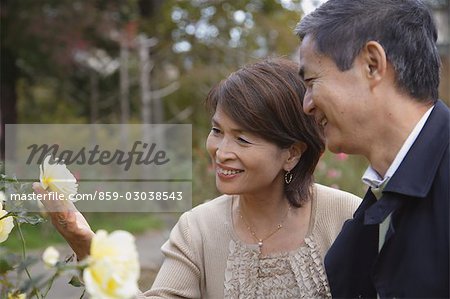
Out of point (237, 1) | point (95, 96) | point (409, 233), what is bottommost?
point (95, 96)

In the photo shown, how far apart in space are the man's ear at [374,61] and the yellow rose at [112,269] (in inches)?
32.0

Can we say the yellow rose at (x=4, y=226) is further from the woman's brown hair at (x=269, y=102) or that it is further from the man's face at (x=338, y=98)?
the woman's brown hair at (x=269, y=102)

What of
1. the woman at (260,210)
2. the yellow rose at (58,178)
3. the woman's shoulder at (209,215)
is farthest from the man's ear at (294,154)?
the yellow rose at (58,178)

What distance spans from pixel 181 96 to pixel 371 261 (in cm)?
1032

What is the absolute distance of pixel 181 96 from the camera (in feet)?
39.5

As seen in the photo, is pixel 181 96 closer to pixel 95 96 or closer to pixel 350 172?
pixel 95 96

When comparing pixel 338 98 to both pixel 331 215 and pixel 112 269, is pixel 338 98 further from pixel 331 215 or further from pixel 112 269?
pixel 112 269

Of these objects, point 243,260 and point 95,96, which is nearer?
point 243,260

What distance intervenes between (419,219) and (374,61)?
14.1 inches

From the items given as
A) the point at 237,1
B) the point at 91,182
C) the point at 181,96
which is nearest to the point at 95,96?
the point at 181,96

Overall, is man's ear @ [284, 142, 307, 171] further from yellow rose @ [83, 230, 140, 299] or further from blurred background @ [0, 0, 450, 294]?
blurred background @ [0, 0, 450, 294]

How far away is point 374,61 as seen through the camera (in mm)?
1657

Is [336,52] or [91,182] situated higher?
[336,52]

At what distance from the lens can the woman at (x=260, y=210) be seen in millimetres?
2172
